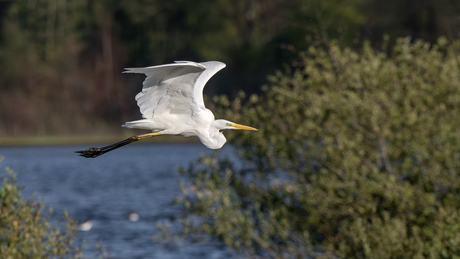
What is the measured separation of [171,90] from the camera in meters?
5.98

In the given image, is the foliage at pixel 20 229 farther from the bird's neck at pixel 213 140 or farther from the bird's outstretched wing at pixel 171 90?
the bird's neck at pixel 213 140

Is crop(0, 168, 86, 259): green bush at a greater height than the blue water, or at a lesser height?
greater

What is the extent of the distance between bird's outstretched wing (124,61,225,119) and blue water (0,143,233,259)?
263 centimetres

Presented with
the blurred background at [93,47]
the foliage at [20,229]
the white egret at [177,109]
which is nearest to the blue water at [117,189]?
the foliage at [20,229]

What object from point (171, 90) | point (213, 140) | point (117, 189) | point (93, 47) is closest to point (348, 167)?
point (213, 140)

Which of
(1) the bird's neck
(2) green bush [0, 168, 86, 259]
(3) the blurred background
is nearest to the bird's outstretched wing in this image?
(1) the bird's neck

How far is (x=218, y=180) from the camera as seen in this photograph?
35.5 ft

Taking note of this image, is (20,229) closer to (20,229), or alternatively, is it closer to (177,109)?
(20,229)

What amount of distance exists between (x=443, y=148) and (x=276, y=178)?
2.69 m

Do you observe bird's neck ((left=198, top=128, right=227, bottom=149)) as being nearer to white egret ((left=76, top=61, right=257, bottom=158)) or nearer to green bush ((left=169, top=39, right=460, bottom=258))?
white egret ((left=76, top=61, right=257, bottom=158))

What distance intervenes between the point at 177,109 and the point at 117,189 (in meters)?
27.7

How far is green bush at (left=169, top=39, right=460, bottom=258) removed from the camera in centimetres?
953

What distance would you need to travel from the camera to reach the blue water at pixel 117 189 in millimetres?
18516

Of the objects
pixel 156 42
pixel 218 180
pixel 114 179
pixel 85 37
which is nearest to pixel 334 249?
pixel 218 180
